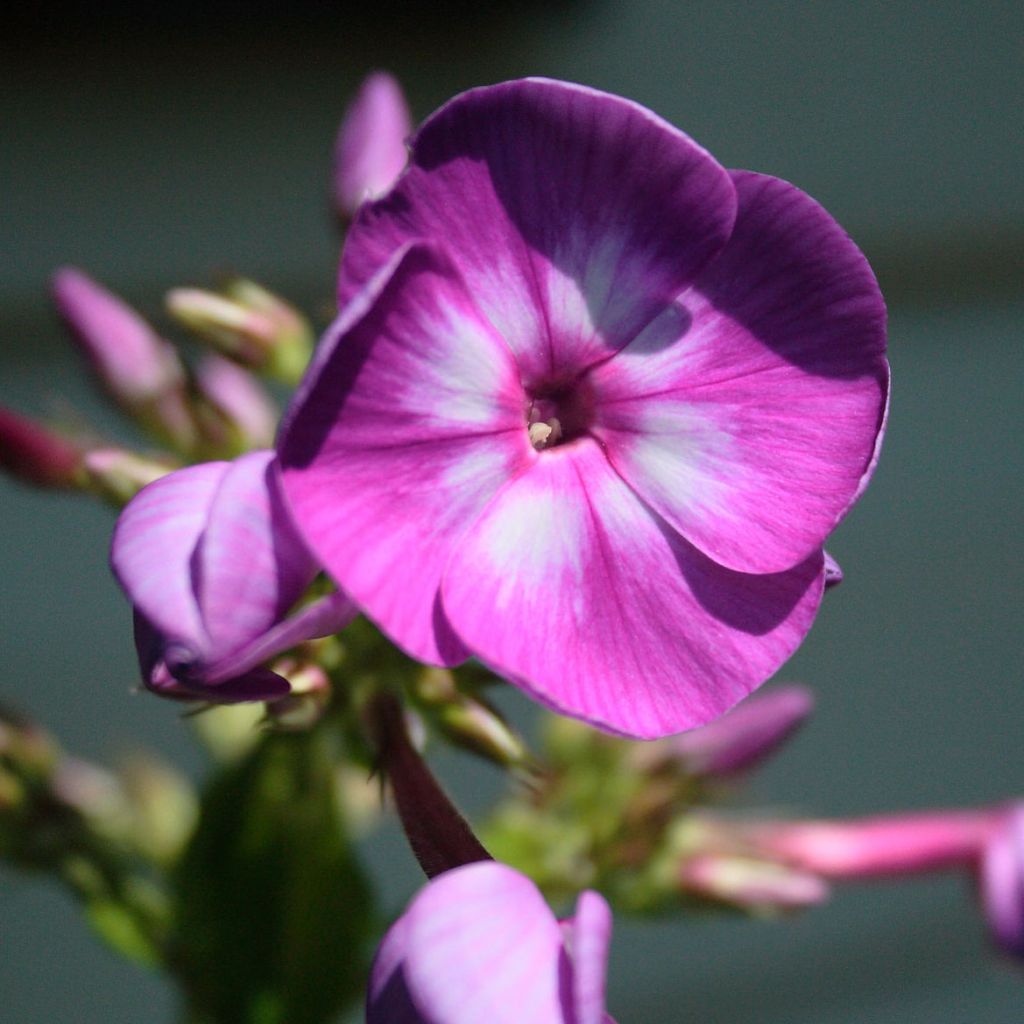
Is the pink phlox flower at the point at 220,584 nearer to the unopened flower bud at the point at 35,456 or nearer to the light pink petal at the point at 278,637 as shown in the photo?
the light pink petal at the point at 278,637

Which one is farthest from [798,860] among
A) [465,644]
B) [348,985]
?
[465,644]

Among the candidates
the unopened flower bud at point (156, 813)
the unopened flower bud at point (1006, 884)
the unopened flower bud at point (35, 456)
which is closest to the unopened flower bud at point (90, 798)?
the unopened flower bud at point (156, 813)

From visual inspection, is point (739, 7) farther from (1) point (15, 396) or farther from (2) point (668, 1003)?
(2) point (668, 1003)

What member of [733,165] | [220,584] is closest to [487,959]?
[220,584]

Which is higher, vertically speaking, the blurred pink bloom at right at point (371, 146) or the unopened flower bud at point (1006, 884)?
the blurred pink bloom at right at point (371, 146)

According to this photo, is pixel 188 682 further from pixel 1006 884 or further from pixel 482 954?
pixel 1006 884
